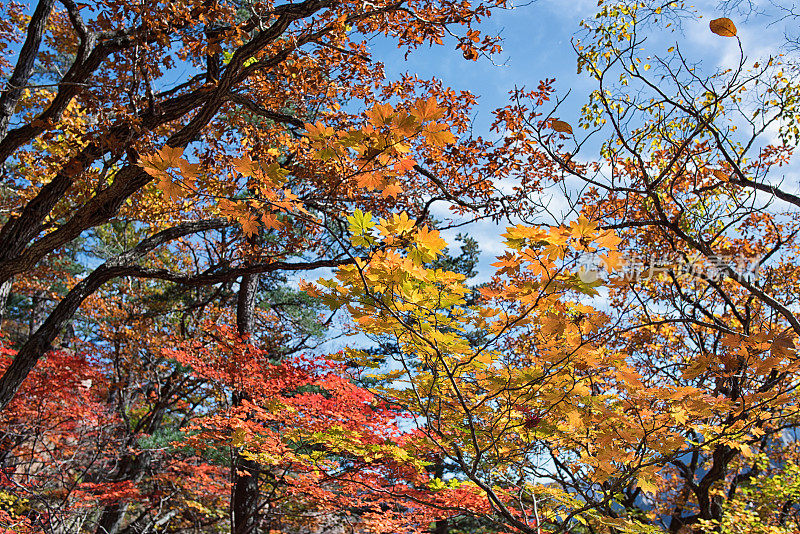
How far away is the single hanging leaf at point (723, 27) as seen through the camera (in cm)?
203

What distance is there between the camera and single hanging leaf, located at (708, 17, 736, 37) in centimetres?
203

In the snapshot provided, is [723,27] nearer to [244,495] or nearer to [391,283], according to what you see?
[391,283]

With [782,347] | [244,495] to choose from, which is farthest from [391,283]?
[244,495]

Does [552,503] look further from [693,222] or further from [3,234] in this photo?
[3,234]

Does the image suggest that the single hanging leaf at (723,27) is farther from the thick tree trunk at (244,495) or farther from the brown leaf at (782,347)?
the thick tree trunk at (244,495)

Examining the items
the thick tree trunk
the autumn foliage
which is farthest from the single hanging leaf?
the thick tree trunk

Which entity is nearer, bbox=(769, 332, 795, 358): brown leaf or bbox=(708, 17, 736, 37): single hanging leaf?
bbox=(769, 332, 795, 358): brown leaf

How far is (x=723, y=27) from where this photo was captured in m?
2.04

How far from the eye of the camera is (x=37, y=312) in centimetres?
1491

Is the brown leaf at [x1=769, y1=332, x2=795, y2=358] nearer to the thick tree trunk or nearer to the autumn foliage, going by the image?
the autumn foliage

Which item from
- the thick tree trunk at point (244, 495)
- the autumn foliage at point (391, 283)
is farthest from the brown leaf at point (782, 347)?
the thick tree trunk at point (244, 495)

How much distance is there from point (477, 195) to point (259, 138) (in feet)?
8.98

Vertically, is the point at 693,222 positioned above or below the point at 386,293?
above

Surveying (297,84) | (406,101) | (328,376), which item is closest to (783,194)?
(406,101)
